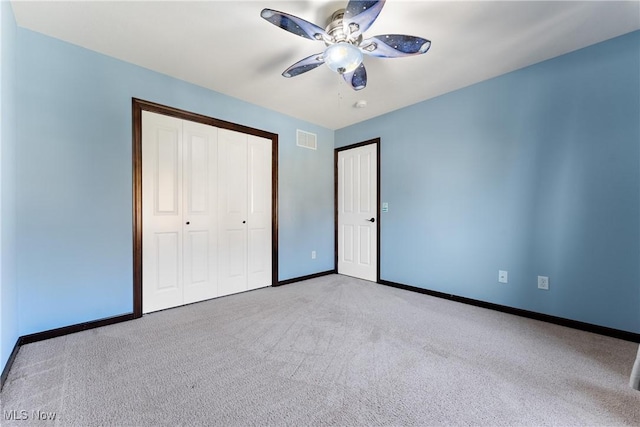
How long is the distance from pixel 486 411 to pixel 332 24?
2.40m

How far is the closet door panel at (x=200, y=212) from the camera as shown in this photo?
2.79 m

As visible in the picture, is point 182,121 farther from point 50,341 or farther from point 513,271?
point 513,271

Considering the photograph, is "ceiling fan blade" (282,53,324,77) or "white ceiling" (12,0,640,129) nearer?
"white ceiling" (12,0,640,129)

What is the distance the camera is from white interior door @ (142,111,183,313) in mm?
2506

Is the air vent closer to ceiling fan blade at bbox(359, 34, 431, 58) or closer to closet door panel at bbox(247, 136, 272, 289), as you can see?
closet door panel at bbox(247, 136, 272, 289)

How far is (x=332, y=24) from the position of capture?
175cm

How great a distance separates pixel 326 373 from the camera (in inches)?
62.0

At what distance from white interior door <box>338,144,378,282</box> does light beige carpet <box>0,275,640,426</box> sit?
1.44 meters

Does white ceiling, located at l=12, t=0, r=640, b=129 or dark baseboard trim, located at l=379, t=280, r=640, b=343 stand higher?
white ceiling, located at l=12, t=0, r=640, b=129

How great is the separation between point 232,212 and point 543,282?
10.7ft

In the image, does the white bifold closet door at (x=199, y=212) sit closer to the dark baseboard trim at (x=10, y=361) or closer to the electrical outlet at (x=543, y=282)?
the dark baseboard trim at (x=10, y=361)

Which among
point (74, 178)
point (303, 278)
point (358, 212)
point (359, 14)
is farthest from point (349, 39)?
point (303, 278)

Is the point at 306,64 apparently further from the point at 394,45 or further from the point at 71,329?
the point at 71,329

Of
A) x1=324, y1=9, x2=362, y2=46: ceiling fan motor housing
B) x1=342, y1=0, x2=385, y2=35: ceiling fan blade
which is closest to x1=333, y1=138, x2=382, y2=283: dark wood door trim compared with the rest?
x1=324, y1=9, x2=362, y2=46: ceiling fan motor housing
